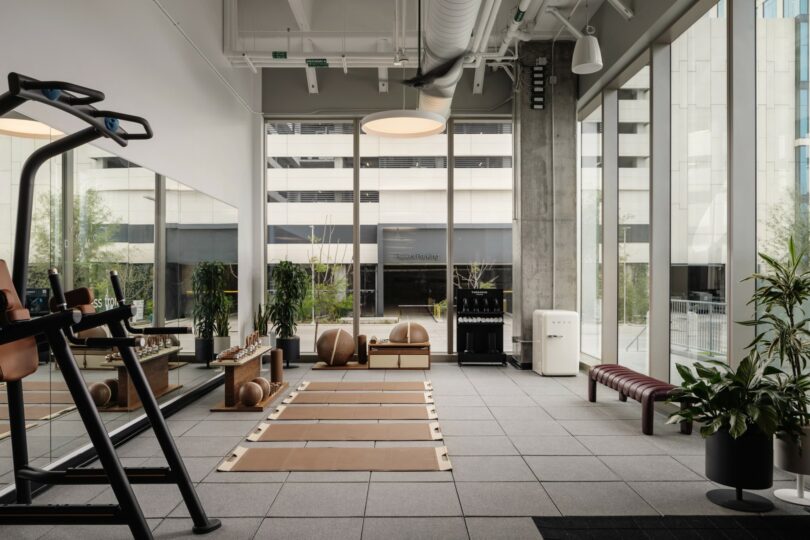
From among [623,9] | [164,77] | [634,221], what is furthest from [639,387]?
[164,77]

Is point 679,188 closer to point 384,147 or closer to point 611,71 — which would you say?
point 611,71

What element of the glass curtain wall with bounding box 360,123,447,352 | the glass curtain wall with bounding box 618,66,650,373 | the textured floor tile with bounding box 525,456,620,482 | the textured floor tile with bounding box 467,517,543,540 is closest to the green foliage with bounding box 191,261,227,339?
the glass curtain wall with bounding box 360,123,447,352

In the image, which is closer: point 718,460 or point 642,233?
point 718,460

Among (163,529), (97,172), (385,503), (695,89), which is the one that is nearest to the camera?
(163,529)

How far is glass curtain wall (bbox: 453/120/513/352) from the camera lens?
8922 millimetres

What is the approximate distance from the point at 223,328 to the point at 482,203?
4422mm

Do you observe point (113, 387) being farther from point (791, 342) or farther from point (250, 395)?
point (791, 342)

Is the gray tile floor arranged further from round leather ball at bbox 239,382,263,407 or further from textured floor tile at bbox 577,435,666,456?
round leather ball at bbox 239,382,263,407

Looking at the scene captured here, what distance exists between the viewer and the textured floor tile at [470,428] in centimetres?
479

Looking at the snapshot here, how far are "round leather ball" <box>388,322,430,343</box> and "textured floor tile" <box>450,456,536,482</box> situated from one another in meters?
4.14

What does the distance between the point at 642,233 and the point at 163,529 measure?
5.55 m

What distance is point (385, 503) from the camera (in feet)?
10.9

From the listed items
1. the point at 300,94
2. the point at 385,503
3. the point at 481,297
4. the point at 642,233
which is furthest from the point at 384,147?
Result: the point at 385,503

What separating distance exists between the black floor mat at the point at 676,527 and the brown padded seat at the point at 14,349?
2.67m
